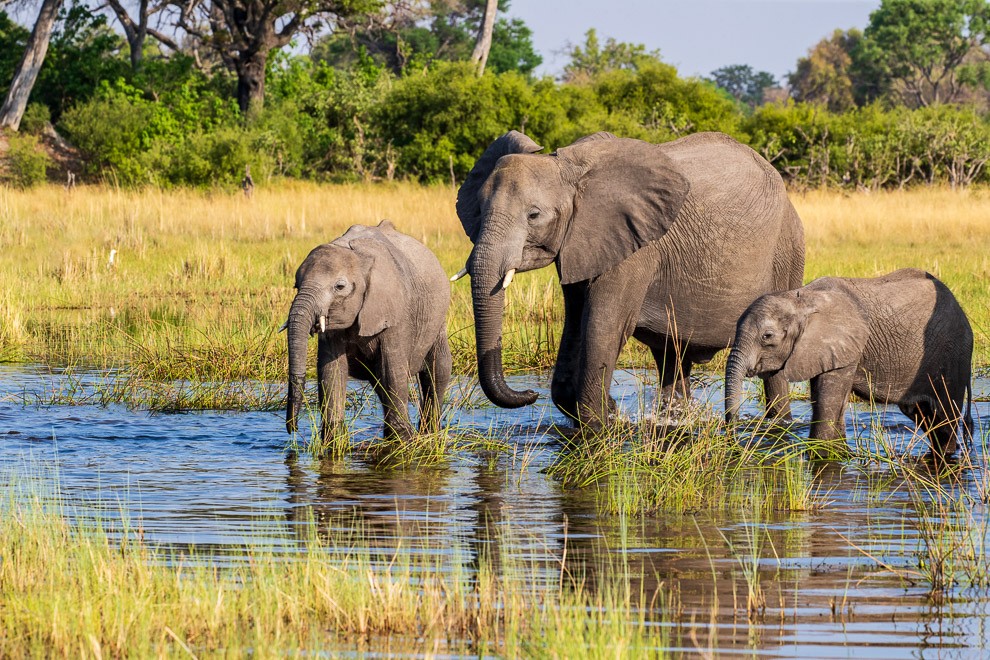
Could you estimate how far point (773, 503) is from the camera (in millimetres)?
6250

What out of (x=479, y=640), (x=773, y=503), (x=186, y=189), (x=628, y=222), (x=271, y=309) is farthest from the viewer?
(x=186, y=189)

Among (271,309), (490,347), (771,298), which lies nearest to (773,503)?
(771,298)

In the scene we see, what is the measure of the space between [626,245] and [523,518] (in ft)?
6.14

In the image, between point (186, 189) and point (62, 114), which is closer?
point (186, 189)

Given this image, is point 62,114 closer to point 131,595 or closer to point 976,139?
point 976,139

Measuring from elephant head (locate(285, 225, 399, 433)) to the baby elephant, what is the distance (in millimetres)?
1763

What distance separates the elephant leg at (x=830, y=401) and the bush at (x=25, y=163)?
22744 millimetres

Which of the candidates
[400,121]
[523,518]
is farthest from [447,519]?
[400,121]

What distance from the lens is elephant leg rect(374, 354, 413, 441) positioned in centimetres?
745

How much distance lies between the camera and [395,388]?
7500 millimetres

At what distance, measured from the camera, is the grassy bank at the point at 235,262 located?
10.6 metres

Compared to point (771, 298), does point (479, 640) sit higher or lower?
lower

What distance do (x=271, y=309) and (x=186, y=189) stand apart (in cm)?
1133

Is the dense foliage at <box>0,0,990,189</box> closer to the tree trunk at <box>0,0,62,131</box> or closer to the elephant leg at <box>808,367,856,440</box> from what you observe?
the tree trunk at <box>0,0,62,131</box>
